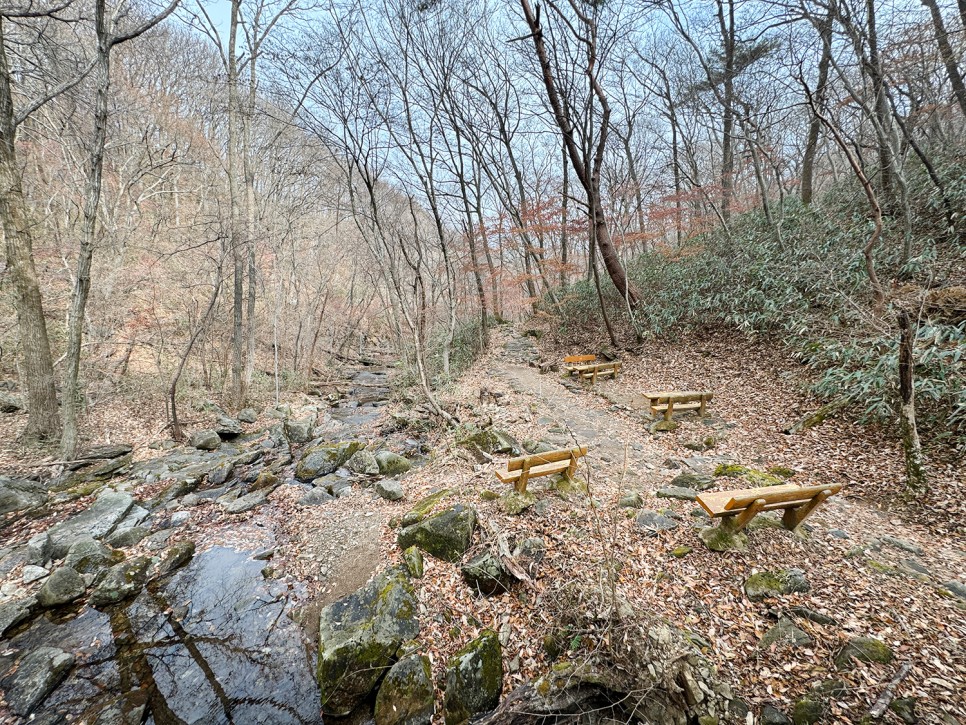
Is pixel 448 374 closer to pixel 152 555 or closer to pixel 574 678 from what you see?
pixel 152 555

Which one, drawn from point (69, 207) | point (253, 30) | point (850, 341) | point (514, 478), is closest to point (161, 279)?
point (69, 207)

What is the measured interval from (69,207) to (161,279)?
313 cm

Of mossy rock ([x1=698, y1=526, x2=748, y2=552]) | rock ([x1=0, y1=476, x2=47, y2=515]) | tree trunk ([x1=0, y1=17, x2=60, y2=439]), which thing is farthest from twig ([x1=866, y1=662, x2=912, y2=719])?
tree trunk ([x1=0, y1=17, x2=60, y2=439])

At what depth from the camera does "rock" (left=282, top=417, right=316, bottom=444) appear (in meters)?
9.10

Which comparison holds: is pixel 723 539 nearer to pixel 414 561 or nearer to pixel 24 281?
pixel 414 561

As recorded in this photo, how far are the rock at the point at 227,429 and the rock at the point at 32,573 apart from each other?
15.0ft

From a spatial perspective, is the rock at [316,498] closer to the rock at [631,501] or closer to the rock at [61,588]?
the rock at [61,588]

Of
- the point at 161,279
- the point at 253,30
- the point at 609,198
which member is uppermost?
the point at 253,30

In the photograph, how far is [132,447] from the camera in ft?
26.3

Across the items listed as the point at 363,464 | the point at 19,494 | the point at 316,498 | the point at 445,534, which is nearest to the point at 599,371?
the point at 363,464

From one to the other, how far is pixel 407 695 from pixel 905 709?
326 centimetres

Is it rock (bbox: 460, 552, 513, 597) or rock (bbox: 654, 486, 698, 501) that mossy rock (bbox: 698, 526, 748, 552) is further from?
rock (bbox: 460, 552, 513, 597)

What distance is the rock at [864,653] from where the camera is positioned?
2.52 m

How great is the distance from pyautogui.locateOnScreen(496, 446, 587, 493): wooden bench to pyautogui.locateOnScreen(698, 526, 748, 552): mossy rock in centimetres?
144
